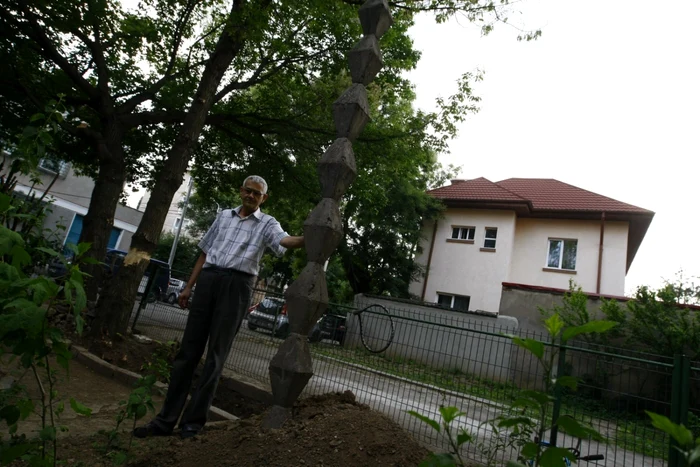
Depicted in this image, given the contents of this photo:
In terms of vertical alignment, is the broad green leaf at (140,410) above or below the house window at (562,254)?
below

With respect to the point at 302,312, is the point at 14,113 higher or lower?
higher

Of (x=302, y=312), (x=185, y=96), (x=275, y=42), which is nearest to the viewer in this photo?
(x=302, y=312)

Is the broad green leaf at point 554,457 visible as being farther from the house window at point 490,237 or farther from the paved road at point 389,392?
the house window at point 490,237

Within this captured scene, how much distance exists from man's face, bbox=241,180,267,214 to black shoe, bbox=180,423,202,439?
5.49ft

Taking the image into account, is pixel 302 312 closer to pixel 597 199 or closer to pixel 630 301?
pixel 630 301

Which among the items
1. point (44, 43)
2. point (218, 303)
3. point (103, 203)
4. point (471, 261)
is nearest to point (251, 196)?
point (218, 303)

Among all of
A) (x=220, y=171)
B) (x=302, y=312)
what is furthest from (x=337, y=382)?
(x=220, y=171)

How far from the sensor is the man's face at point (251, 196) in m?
3.56

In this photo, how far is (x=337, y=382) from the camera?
527cm

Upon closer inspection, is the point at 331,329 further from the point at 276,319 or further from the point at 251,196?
the point at 251,196

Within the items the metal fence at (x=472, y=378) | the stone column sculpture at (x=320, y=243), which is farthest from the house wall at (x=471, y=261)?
the stone column sculpture at (x=320, y=243)

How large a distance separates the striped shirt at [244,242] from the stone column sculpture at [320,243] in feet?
1.11

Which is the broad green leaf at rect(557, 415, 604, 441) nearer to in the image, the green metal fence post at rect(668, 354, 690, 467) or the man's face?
the man's face

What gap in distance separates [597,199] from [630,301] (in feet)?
31.3
